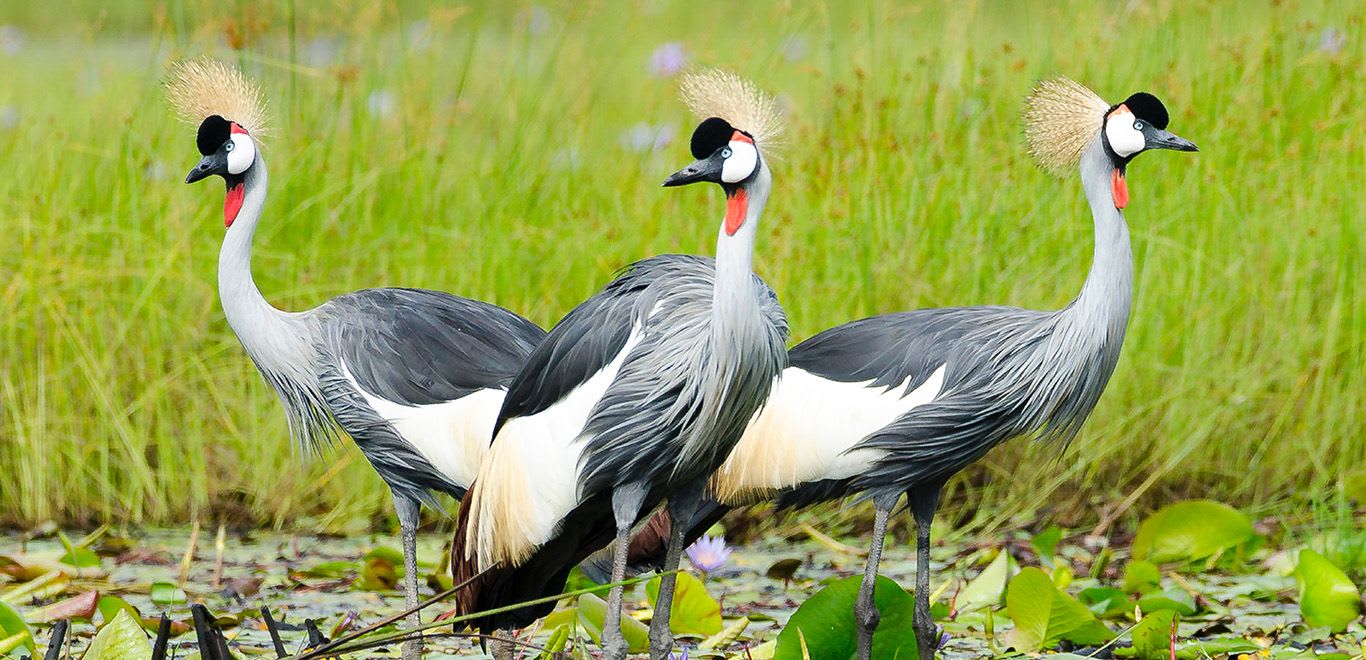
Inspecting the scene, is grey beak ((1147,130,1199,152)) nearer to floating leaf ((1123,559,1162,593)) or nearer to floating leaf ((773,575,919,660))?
floating leaf ((1123,559,1162,593))

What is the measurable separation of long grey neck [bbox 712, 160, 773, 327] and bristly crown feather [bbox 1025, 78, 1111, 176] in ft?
3.66

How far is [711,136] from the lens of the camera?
9.11 ft

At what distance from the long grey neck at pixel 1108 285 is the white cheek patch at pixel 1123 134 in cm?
11

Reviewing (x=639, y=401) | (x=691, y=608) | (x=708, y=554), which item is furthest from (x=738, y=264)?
(x=708, y=554)

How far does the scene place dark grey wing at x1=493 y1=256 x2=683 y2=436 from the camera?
3033 millimetres

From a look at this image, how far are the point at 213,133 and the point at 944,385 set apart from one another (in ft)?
5.23

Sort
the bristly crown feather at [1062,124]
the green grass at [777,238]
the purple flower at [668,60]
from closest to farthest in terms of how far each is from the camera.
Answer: the bristly crown feather at [1062,124]
the green grass at [777,238]
the purple flower at [668,60]

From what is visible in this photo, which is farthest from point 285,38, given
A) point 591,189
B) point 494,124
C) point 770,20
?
point 770,20

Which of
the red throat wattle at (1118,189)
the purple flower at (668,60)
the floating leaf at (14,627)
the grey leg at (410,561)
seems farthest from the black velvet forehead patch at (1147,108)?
the floating leaf at (14,627)

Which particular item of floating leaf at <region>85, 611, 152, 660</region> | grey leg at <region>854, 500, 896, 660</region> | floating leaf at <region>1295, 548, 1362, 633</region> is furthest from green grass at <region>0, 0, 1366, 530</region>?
floating leaf at <region>85, 611, 152, 660</region>

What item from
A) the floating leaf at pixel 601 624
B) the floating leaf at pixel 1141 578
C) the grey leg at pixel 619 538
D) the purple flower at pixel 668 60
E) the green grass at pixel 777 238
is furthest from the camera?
the purple flower at pixel 668 60

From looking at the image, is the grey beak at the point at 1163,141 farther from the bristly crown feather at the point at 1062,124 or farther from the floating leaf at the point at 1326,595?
the floating leaf at the point at 1326,595

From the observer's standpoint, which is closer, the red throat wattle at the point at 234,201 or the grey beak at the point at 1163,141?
the grey beak at the point at 1163,141

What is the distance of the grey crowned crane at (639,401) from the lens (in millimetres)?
2801
